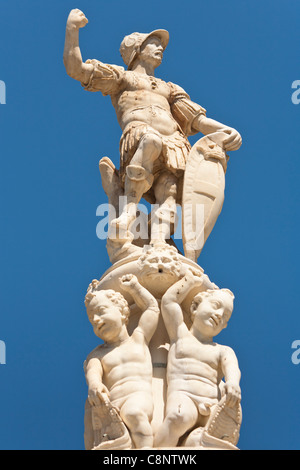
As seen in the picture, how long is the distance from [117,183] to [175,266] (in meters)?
1.80

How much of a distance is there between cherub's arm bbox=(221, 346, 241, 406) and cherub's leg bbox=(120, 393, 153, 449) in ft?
2.47

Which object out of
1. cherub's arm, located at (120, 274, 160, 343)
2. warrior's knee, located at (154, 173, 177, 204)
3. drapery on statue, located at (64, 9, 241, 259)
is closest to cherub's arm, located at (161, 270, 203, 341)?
cherub's arm, located at (120, 274, 160, 343)

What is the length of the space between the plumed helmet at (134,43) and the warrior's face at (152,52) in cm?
4

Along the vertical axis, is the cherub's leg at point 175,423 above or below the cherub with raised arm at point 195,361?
below

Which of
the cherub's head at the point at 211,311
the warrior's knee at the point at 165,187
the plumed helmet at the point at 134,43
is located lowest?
the cherub's head at the point at 211,311

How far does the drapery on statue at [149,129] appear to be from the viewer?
1287cm

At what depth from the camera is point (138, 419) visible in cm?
1073

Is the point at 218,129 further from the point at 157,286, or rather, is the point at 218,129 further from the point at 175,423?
the point at 175,423

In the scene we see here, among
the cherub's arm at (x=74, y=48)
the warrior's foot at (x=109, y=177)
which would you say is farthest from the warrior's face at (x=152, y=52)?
the warrior's foot at (x=109, y=177)

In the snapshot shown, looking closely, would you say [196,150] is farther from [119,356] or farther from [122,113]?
[119,356]

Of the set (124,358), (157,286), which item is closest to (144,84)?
(157,286)

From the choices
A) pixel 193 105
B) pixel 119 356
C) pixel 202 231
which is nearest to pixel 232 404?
pixel 119 356

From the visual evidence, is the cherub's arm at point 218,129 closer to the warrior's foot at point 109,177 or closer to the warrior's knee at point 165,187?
the warrior's knee at point 165,187
